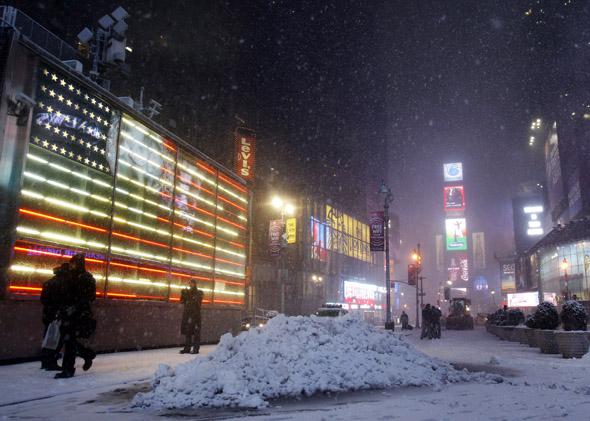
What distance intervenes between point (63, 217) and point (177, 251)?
6116mm

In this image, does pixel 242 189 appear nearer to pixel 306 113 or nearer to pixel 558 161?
pixel 306 113

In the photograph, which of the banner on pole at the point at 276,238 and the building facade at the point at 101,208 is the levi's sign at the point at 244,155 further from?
the building facade at the point at 101,208

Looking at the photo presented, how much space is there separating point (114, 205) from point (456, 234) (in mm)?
136506

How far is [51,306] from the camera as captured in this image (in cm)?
891

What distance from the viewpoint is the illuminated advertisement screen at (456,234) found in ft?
450

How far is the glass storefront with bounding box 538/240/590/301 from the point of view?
56.0 m

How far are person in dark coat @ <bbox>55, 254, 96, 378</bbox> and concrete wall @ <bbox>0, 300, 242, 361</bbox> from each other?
8.55ft

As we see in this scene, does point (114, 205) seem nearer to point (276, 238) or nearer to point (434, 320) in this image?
point (434, 320)

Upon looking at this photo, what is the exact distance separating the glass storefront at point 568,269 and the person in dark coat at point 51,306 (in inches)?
2032

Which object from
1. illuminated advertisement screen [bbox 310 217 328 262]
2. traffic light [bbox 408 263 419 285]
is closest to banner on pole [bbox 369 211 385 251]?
traffic light [bbox 408 263 419 285]

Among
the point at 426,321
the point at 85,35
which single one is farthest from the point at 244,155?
the point at 426,321

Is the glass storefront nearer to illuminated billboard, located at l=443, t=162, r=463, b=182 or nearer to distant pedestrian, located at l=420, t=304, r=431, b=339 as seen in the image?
distant pedestrian, located at l=420, t=304, r=431, b=339

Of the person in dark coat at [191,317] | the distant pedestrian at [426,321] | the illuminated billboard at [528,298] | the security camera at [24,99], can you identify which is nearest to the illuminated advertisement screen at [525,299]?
the illuminated billboard at [528,298]

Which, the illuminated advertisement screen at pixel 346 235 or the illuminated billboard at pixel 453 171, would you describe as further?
the illuminated billboard at pixel 453 171
